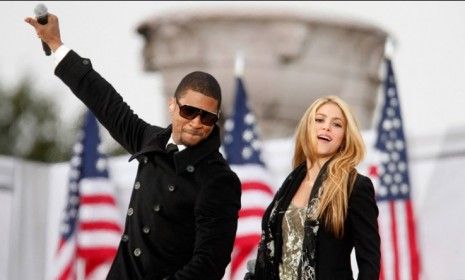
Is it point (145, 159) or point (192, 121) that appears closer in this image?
point (192, 121)

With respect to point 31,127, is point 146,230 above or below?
below

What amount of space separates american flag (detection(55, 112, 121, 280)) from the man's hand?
4.72 meters

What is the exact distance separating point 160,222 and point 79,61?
61 cm

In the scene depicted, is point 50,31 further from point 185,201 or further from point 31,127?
point 31,127

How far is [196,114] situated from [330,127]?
1.70 feet

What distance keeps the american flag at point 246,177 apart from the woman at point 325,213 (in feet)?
11.6

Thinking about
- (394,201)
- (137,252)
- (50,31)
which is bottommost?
(137,252)

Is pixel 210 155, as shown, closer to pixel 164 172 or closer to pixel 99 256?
pixel 164 172

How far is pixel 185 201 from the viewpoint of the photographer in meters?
2.89

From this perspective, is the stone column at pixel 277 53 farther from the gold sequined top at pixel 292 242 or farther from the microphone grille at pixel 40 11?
the microphone grille at pixel 40 11

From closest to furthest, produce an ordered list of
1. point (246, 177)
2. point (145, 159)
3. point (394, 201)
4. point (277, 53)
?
point (145, 159), point (394, 201), point (246, 177), point (277, 53)

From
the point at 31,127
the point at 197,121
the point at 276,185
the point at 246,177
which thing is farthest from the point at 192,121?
the point at 31,127

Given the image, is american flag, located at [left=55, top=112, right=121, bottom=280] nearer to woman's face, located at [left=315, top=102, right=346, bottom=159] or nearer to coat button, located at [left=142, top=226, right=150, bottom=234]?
woman's face, located at [left=315, top=102, right=346, bottom=159]

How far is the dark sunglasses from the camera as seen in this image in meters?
2.88
